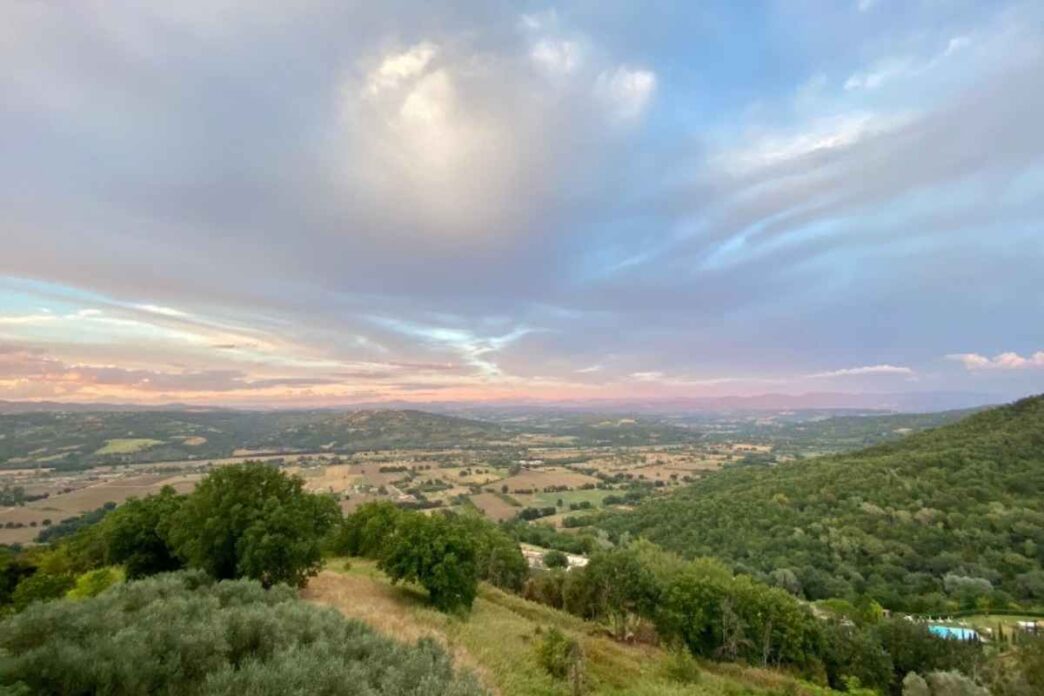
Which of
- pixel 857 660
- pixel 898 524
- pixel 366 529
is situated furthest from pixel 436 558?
pixel 898 524

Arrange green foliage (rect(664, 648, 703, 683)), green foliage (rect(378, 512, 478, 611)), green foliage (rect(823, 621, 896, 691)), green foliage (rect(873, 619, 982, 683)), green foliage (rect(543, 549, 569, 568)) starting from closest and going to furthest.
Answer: green foliage (rect(664, 648, 703, 683)) < green foliage (rect(378, 512, 478, 611)) < green foliage (rect(823, 621, 896, 691)) < green foliage (rect(873, 619, 982, 683)) < green foliage (rect(543, 549, 569, 568))

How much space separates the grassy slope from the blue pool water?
25.6m

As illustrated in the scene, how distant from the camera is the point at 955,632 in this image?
49531mm

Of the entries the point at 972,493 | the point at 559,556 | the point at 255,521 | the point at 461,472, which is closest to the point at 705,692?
the point at 255,521

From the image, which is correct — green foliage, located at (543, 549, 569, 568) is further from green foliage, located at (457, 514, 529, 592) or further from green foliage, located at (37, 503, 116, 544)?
green foliage, located at (37, 503, 116, 544)

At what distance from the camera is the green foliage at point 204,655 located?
9.28 metres

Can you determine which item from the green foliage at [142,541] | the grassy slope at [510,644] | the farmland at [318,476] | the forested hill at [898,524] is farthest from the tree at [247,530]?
the forested hill at [898,524]

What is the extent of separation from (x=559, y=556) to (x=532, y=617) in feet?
100

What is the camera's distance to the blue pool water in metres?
47.1

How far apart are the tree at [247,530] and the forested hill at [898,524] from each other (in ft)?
204

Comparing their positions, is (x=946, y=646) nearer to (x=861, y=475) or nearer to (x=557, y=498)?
(x=861, y=475)

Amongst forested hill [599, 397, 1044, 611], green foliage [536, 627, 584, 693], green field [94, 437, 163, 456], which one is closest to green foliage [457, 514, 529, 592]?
green foliage [536, 627, 584, 693]

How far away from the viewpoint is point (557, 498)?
435ft

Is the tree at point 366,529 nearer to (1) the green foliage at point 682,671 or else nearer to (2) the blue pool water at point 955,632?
(1) the green foliage at point 682,671
